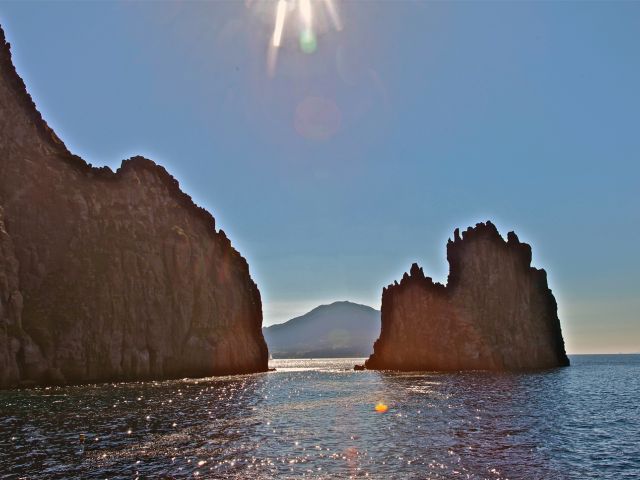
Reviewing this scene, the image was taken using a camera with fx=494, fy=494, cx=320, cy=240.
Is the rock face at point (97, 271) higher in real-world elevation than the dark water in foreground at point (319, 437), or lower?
higher

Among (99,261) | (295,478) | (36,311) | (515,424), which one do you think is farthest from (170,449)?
(99,261)

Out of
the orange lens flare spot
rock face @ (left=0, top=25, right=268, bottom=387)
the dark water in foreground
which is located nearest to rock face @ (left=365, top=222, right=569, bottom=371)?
rock face @ (left=0, top=25, right=268, bottom=387)

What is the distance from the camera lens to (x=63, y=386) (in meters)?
85.4

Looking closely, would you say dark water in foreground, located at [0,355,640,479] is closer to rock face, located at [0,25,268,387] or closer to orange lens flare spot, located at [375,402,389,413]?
orange lens flare spot, located at [375,402,389,413]

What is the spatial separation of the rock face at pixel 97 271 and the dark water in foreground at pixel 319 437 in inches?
905

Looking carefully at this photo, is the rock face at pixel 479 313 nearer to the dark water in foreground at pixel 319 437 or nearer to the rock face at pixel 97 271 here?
the rock face at pixel 97 271

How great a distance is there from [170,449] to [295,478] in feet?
38.3

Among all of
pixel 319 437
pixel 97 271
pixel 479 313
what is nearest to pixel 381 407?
pixel 319 437

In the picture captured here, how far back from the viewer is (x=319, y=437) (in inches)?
1563

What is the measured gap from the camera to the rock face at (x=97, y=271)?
88875 mm

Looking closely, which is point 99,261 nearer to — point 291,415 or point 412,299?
point 291,415

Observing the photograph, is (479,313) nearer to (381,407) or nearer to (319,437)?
(381,407)

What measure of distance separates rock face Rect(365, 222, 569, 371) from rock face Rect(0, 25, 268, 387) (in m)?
50.0

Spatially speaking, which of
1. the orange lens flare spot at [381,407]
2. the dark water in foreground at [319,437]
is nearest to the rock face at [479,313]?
the dark water in foreground at [319,437]
